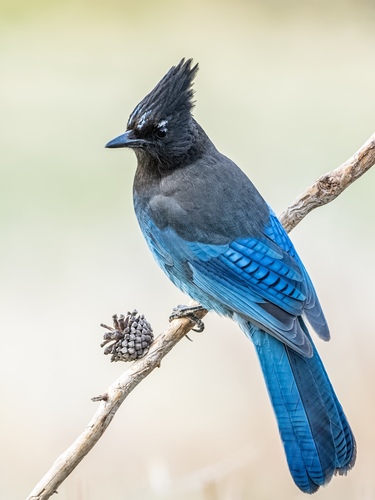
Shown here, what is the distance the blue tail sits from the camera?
2.84 m

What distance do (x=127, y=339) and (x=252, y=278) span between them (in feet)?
1.77

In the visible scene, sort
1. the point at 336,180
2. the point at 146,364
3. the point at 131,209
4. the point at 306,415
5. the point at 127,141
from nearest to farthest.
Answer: the point at 146,364 → the point at 306,415 → the point at 336,180 → the point at 127,141 → the point at 131,209

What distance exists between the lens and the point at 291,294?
309cm

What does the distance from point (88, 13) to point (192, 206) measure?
219 centimetres

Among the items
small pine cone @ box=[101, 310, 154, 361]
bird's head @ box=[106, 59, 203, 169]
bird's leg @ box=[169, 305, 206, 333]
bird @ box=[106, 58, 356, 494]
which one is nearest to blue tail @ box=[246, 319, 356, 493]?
bird @ box=[106, 58, 356, 494]

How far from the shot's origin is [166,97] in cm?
318

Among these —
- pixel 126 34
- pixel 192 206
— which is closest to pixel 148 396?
pixel 192 206

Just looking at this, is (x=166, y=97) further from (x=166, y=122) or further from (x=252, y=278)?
(x=252, y=278)

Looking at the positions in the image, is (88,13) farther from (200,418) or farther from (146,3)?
(200,418)

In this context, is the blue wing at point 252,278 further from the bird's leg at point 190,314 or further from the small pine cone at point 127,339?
the small pine cone at point 127,339

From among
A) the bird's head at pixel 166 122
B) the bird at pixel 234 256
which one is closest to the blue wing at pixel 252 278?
the bird at pixel 234 256

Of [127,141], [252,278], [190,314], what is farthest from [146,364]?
[127,141]

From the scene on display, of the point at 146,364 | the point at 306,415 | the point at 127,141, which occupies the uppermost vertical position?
the point at 127,141

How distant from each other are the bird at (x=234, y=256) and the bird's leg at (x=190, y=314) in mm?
39
